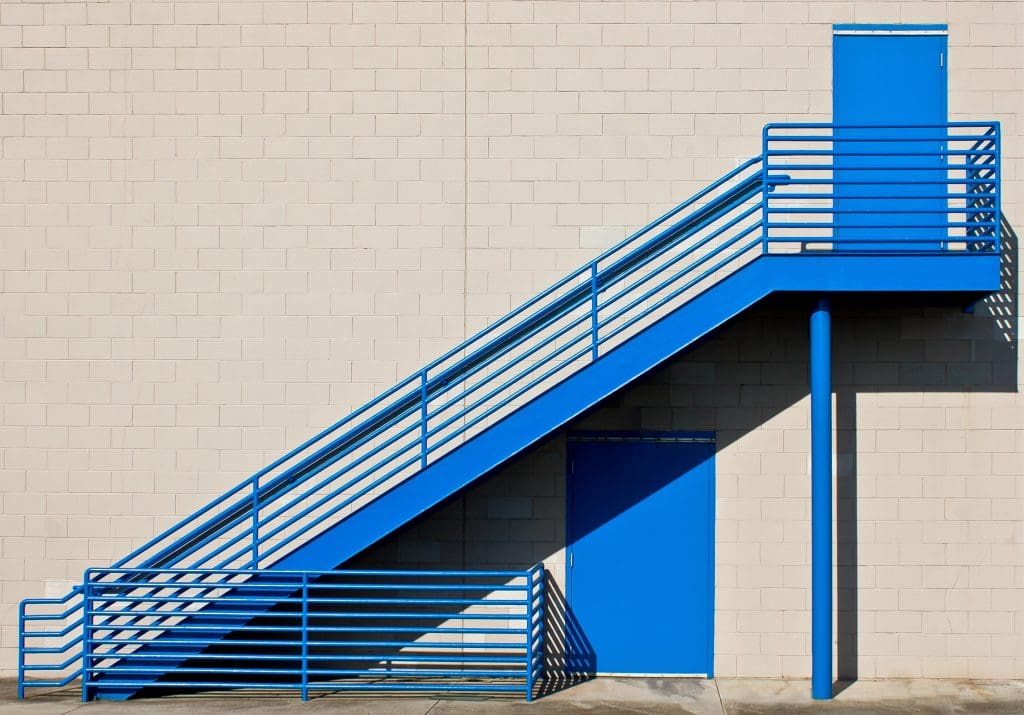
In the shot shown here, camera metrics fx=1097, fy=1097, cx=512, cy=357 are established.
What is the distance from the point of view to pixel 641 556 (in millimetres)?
9117

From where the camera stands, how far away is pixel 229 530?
903 centimetres

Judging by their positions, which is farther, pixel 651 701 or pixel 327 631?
pixel 327 631

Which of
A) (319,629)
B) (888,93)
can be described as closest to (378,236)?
(319,629)

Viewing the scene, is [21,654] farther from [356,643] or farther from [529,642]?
[529,642]

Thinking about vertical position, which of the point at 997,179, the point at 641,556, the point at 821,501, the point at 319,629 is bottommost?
the point at 319,629

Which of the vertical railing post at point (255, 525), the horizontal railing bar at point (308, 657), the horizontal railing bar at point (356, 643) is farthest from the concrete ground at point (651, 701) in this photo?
the vertical railing post at point (255, 525)

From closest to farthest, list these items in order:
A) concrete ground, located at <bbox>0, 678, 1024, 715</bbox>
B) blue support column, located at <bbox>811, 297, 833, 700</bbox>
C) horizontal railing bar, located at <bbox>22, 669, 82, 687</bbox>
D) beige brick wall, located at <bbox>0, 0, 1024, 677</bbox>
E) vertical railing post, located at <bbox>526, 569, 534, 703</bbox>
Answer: concrete ground, located at <bbox>0, 678, 1024, 715</bbox>, vertical railing post, located at <bbox>526, 569, 534, 703</bbox>, blue support column, located at <bbox>811, 297, 833, 700</bbox>, horizontal railing bar, located at <bbox>22, 669, 82, 687</bbox>, beige brick wall, located at <bbox>0, 0, 1024, 677</bbox>

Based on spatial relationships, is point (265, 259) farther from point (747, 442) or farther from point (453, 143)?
point (747, 442)

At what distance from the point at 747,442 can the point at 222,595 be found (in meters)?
4.42

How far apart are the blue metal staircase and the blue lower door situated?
36.8 inches

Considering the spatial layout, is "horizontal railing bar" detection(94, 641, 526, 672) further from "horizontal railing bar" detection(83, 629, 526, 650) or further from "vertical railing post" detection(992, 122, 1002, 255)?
"vertical railing post" detection(992, 122, 1002, 255)

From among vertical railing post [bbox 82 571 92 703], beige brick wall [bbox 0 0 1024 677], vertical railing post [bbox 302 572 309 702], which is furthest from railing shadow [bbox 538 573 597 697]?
vertical railing post [bbox 82 571 92 703]

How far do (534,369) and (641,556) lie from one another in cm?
199

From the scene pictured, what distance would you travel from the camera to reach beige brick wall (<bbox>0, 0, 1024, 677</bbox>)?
9.05 metres
